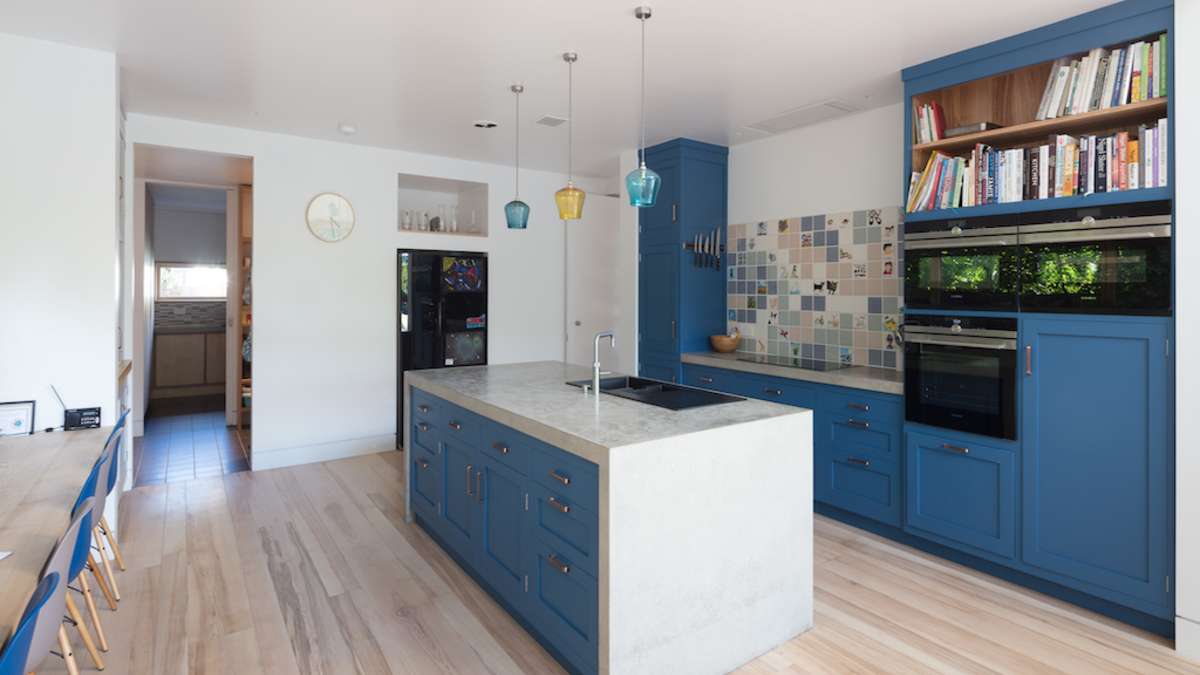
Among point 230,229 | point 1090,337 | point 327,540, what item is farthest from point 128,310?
point 1090,337

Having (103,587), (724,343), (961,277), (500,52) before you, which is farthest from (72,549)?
(724,343)

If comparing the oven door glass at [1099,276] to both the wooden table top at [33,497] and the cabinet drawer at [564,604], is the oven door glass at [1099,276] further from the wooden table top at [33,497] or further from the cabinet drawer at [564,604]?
the wooden table top at [33,497]

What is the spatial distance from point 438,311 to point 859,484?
3558 millimetres

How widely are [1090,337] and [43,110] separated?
15.9 ft

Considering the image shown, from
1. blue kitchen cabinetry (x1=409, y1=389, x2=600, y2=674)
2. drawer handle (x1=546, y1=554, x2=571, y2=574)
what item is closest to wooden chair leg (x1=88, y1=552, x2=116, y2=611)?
blue kitchen cabinetry (x1=409, y1=389, x2=600, y2=674)

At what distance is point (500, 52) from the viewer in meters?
3.14

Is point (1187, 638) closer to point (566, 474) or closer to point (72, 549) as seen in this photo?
point (566, 474)

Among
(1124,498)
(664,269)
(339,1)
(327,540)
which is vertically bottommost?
(327,540)

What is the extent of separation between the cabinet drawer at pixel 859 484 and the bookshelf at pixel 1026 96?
53.2 inches

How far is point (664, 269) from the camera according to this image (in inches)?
195

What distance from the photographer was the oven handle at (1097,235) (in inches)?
96.0

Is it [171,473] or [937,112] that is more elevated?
[937,112]

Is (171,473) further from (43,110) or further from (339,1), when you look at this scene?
(339,1)

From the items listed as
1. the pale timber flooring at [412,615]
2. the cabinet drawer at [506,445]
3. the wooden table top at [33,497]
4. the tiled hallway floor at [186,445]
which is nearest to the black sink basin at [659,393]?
the cabinet drawer at [506,445]
